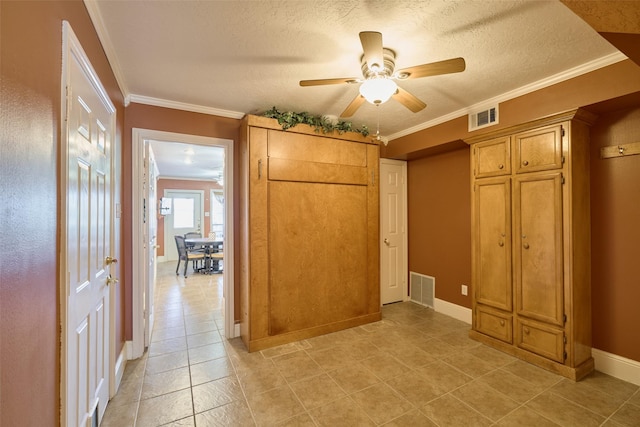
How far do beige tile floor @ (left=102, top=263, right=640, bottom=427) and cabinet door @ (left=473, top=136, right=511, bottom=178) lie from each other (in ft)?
5.86

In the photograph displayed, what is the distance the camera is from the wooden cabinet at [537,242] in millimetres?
2277

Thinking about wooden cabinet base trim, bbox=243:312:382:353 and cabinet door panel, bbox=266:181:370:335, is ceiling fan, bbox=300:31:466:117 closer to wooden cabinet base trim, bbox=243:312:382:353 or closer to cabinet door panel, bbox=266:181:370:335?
cabinet door panel, bbox=266:181:370:335

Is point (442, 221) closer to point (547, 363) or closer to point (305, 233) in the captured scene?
point (547, 363)

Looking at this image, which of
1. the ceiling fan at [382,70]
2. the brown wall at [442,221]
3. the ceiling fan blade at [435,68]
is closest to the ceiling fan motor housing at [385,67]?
the ceiling fan at [382,70]

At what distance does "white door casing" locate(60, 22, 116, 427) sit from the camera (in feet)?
4.01

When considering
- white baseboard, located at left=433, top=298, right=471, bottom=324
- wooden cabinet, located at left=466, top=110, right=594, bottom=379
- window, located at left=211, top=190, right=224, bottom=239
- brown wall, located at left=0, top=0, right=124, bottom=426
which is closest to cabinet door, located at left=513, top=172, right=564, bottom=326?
wooden cabinet, located at left=466, top=110, right=594, bottom=379

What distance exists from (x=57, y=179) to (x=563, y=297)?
11.3 feet

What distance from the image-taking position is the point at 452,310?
3.60 metres

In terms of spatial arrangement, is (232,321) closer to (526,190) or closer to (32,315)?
(32,315)

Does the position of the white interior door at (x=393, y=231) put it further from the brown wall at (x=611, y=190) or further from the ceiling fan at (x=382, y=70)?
the ceiling fan at (x=382, y=70)

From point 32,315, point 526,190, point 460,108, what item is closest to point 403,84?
point 460,108

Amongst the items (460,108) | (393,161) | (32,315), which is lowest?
(32,315)

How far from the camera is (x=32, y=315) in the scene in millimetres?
954

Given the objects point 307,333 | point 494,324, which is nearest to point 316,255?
point 307,333
